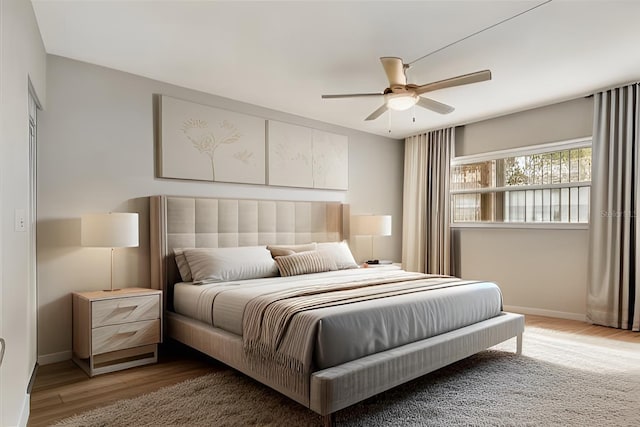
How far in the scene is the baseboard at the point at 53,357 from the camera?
10.6 feet

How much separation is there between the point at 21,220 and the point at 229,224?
7.15 ft

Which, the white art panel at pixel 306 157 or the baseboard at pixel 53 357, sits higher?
the white art panel at pixel 306 157

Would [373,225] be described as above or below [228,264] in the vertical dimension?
above

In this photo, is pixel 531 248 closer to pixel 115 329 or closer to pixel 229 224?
pixel 229 224

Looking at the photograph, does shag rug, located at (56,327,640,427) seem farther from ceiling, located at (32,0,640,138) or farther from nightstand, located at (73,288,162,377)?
ceiling, located at (32,0,640,138)

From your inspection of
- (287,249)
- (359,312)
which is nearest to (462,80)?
(359,312)

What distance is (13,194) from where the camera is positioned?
1959 millimetres

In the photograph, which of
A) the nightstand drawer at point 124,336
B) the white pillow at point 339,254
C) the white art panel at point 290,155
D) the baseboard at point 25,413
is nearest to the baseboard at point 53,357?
the nightstand drawer at point 124,336

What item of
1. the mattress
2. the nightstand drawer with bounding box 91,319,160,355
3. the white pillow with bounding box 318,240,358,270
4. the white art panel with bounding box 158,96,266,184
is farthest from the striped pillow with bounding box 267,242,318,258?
the nightstand drawer with bounding box 91,319,160,355

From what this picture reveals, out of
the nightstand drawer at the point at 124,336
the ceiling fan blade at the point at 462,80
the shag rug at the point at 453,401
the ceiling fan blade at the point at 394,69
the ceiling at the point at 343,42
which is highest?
the ceiling at the point at 343,42

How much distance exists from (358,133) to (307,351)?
163 inches

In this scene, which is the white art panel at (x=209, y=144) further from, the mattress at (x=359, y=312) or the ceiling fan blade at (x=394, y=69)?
the ceiling fan blade at (x=394, y=69)

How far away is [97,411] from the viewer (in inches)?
95.0

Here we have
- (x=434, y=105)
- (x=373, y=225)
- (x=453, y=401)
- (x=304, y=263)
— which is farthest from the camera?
(x=373, y=225)
